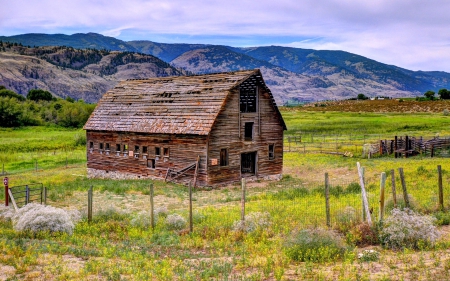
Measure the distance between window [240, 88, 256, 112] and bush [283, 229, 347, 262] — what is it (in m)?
20.7

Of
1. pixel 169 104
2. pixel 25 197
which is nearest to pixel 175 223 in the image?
pixel 25 197

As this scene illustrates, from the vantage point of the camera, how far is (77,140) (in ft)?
201

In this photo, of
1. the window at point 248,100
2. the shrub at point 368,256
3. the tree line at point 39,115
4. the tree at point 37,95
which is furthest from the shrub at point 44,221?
the tree at point 37,95

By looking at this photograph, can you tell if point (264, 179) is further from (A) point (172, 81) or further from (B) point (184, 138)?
(A) point (172, 81)

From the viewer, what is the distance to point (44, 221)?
13742 millimetres

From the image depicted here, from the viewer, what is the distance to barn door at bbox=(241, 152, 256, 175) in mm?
32156

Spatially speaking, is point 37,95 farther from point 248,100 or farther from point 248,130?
point 248,100

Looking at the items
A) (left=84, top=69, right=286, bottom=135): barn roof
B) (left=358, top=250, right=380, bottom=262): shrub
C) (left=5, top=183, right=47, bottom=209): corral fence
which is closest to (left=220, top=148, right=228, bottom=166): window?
(left=84, top=69, right=286, bottom=135): barn roof

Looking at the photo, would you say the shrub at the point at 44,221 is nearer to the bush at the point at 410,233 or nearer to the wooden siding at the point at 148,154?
the bush at the point at 410,233

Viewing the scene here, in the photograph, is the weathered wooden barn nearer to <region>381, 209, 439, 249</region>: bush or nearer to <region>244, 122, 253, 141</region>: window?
<region>244, 122, 253, 141</region>: window

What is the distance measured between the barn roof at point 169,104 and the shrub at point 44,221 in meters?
14.2

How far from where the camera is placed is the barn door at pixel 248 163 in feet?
105

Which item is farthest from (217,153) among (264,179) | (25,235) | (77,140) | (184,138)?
(77,140)

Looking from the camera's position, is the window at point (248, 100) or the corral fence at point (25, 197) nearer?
the corral fence at point (25, 197)
